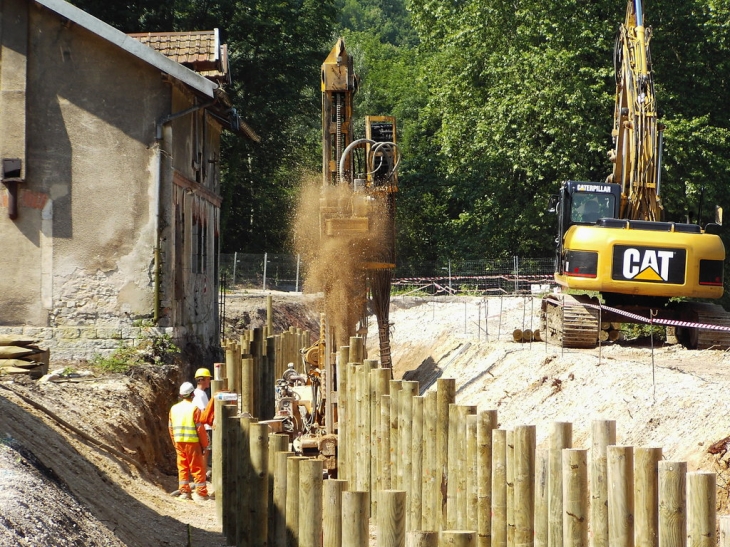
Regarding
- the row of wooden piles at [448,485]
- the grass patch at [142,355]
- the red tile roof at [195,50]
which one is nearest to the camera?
the row of wooden piles at [448,485]

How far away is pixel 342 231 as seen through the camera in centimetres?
1466

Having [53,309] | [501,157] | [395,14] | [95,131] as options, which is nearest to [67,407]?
[53,309]

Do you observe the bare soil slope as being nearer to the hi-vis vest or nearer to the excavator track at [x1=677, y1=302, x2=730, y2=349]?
the excavator track at [x1=677, y1=302, x2=730, y2=349]

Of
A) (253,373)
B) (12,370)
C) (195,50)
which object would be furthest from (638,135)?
(12,370)

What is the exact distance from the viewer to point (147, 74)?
20.4 meters

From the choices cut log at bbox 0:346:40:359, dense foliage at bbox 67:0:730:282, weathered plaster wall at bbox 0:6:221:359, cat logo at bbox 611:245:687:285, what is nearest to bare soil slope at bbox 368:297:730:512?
cat logo at bbox 611:245:687:285

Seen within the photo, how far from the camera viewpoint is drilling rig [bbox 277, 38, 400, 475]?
1514 cm

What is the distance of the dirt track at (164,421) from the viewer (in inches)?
344

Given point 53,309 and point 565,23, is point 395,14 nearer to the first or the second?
point 565,23

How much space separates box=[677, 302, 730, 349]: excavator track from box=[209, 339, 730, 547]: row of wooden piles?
763 cm

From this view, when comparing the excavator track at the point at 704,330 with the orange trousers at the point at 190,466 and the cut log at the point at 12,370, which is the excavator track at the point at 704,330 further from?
the cut log at the point at 12,370

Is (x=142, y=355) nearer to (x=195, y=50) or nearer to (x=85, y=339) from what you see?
(x=85, y=339)

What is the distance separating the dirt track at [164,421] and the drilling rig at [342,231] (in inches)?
88.4

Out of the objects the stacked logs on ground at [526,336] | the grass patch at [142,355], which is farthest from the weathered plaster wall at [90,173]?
the stacked logs on ground at [526,336]
